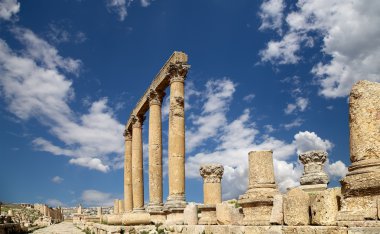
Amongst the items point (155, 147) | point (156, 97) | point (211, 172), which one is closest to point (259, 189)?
point (211, 172)

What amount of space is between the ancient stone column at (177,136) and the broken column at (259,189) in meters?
8.21

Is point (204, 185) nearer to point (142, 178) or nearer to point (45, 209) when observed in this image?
point (142, 178)

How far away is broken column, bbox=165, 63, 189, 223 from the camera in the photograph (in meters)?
19.3

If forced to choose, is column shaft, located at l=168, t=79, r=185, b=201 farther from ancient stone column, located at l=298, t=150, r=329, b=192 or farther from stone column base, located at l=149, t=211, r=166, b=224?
ancient stone column, located at l=298, t=150, r=329, b=192

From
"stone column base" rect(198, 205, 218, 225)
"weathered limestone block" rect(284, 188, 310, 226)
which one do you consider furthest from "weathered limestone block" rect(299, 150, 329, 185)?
"weathered limestone block" rect(284, 188, 310, 226)

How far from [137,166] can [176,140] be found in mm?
9621

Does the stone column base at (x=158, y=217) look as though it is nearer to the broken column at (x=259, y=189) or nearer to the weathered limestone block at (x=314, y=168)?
the weathered limestone block at (x=314, y=168)

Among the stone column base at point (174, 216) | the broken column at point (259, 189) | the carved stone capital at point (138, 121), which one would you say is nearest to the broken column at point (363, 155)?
the broken column at point (259, 189)

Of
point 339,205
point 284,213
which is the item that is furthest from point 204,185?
point 339,205

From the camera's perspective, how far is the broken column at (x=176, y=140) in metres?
19.3

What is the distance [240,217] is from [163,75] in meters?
11.9

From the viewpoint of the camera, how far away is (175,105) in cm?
2027

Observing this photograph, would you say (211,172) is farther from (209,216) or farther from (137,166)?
(137,166)

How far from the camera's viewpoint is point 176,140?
786 inches
